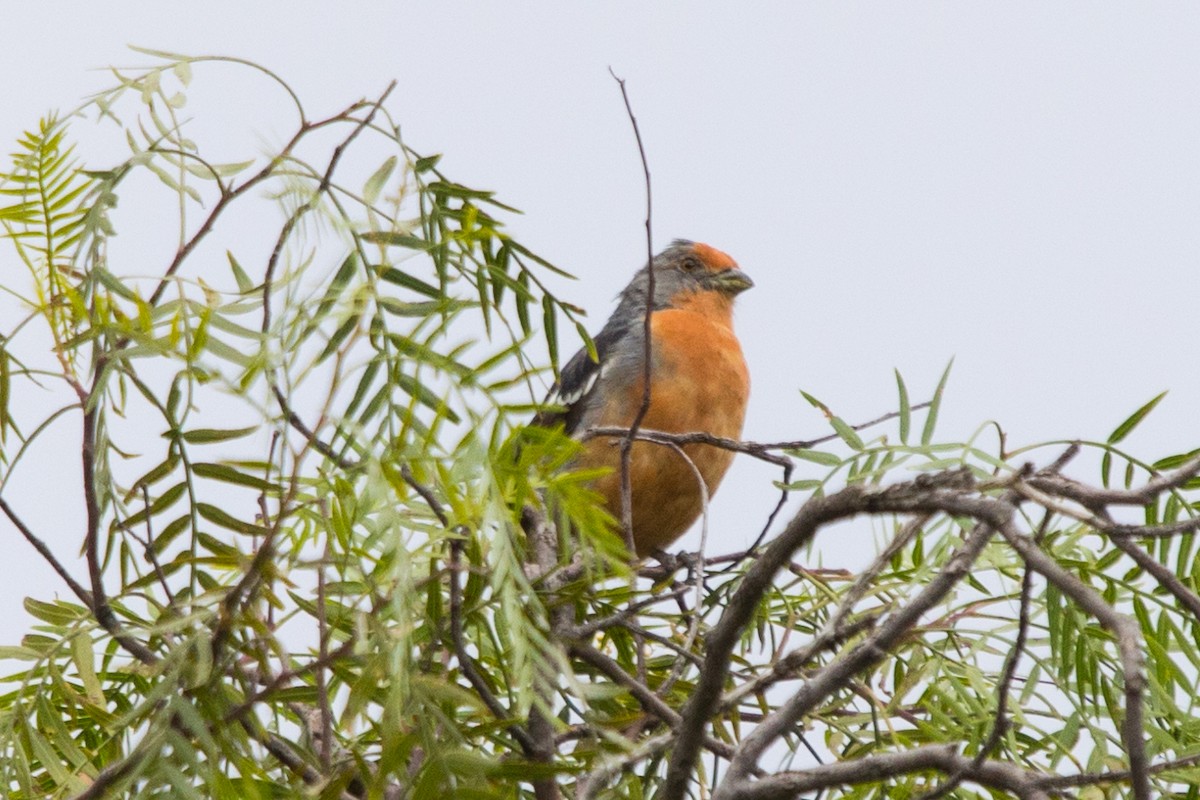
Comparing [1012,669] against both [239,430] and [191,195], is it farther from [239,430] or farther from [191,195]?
[191,195]

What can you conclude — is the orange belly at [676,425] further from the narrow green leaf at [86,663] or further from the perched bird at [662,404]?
the narrow green leaf at [86,663]

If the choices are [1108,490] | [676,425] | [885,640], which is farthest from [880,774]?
[676,425]

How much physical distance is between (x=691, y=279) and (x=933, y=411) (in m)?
3.76

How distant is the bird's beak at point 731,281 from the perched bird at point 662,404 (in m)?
0.40

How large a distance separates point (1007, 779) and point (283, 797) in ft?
3.18

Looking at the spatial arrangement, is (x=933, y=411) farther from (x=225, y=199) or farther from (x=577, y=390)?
(x=577, y=390)


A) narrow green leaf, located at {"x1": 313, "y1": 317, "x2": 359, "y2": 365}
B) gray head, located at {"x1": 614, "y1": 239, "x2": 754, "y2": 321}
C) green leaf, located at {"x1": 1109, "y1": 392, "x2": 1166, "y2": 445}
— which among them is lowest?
narrow green leaf, located at {"x1": 313, "y1": 317, "x2": 359, "y2": 365}

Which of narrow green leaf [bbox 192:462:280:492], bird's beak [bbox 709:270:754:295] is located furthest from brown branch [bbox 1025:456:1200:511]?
bird's beak [bbox 709:270:754:295]

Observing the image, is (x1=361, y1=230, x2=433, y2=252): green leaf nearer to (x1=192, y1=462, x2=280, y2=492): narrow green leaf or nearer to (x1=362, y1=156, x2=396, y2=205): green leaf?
(x1=362, y1=156, x2=396, y2=205): green leaf

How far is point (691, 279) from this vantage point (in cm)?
595

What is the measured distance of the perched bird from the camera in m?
4.55

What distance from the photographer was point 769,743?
1.93 metres

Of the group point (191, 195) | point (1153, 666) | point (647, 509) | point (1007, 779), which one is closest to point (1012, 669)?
point (1007, 779)

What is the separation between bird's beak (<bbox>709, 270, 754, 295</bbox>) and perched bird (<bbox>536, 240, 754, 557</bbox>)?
40cm
